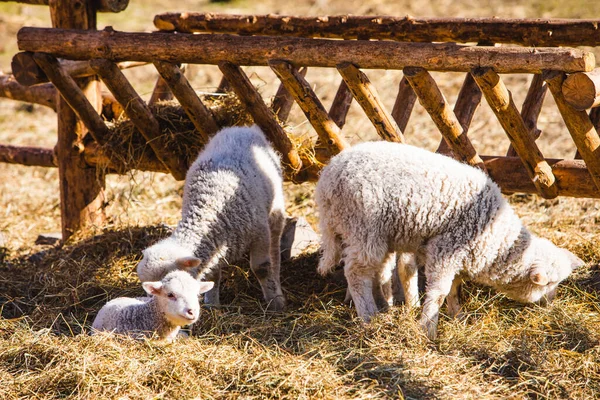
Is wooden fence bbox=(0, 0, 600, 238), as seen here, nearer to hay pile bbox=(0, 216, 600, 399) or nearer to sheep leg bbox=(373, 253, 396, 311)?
sheep leg bbox=(373, 253, 396, 311)

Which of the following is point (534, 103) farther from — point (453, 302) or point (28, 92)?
point (28, 92)

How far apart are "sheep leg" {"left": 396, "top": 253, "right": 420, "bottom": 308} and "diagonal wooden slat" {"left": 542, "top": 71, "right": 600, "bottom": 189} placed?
1.37m

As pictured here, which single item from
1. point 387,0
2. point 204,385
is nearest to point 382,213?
point 204,385

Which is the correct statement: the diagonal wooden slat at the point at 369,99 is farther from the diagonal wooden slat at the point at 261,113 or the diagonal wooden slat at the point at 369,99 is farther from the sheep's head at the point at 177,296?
the sheep's head at the point at 177,296

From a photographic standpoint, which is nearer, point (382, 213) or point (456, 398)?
point (456, 398)

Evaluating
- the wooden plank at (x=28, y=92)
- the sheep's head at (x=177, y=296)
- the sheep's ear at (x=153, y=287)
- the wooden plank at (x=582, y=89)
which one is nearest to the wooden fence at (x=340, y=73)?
the wooden plank at (x=582, y=89)

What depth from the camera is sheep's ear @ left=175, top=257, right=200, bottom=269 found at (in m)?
4.89

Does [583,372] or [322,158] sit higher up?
[322,158]

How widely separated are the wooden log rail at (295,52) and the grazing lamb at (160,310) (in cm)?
181

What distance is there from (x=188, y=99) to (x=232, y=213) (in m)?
1.12

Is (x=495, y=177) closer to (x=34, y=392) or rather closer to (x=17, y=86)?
(x=34, y=392)

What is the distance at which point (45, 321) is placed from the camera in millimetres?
5422

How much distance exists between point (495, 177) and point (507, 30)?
112 cm

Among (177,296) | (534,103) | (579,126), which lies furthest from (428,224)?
(177,296)
